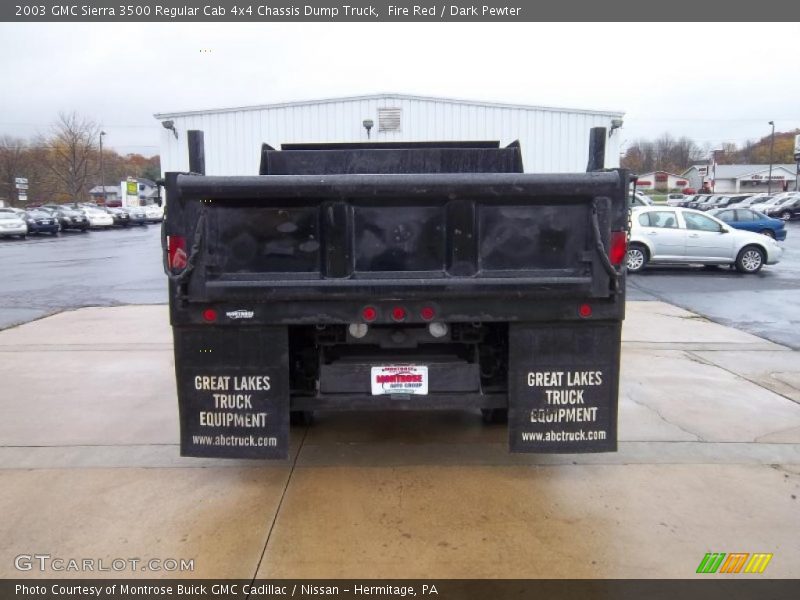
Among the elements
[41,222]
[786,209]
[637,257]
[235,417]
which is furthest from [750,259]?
[41,222]

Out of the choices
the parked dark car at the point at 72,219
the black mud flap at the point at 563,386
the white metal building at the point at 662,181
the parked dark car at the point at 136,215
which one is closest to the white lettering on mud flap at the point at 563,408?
the black mud flap at the point at 563,386

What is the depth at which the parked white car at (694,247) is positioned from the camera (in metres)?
16.5

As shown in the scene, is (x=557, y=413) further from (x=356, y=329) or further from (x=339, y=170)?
(x=339, y=170)

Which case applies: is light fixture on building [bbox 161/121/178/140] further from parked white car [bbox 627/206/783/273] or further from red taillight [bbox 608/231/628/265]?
red taillight [bbox 608/231/628/265]

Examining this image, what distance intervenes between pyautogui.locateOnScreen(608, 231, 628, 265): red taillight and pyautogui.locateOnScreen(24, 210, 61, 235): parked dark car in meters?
38.3

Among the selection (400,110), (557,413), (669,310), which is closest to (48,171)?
(400,110)

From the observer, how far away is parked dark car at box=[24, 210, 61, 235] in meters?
36.3

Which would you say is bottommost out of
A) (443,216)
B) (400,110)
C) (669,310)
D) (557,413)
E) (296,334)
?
(669,310)

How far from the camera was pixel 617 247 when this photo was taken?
148 inches

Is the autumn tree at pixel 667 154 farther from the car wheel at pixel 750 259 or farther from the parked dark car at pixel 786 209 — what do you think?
the car wheel at pixel 750 259

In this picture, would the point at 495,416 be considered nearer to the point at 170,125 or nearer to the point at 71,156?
the point at 170,125

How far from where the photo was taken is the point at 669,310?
37.2 feet
